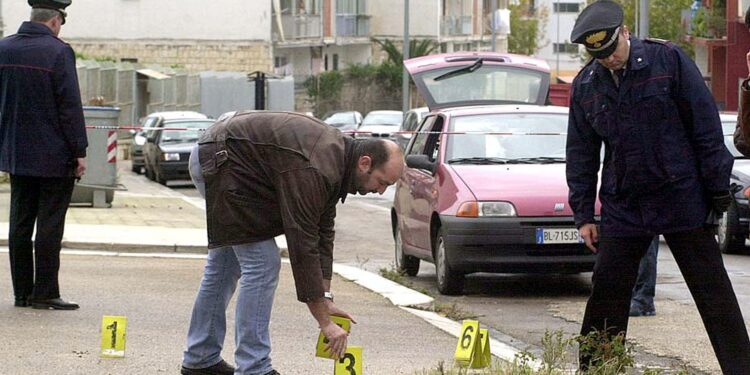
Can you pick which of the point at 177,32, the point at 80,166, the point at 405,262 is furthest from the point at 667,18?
the point at 80,166

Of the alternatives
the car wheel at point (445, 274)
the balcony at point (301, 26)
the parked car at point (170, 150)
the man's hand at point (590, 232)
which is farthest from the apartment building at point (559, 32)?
the man's hand at point (590, 232)

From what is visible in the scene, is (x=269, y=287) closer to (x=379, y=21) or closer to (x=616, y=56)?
(x=616, y=56)

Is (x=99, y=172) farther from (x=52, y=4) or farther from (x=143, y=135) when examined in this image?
(x=143, y=135)

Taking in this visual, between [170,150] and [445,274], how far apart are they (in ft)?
70.6

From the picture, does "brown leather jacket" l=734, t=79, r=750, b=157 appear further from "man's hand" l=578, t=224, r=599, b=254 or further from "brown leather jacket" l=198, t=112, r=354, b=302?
"brown leather jacket" l=198, t=112, r=354, b=302

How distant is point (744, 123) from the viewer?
6621 mm

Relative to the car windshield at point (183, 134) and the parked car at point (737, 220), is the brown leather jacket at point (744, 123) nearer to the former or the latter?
the parked car at point (737, 220)

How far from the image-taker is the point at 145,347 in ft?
26.1

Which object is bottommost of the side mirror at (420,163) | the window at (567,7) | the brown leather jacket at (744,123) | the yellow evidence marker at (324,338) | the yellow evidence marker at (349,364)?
the yellow evidence marker at (349,364)

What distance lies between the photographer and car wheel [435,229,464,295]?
452 inches

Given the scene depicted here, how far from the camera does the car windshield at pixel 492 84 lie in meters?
22.8

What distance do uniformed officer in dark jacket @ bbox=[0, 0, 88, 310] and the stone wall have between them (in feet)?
178

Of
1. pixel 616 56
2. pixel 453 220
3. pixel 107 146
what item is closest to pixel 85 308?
pixel 453 220

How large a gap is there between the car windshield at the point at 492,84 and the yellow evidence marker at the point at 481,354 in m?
15.6
